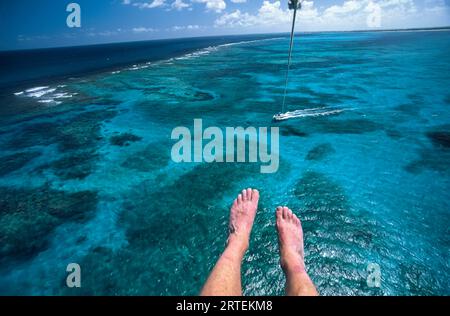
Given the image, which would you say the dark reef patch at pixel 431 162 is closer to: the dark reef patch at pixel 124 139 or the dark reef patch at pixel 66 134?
the dark reef patch at pixel 124 139

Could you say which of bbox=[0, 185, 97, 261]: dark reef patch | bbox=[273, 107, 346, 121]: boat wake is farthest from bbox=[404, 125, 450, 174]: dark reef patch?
bbox=[0, 185, 97, 261]: dark reef patch

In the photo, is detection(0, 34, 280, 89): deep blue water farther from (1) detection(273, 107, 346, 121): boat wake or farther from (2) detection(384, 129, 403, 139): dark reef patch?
(2) detection(384, 129, 403, 139): dark reef patch

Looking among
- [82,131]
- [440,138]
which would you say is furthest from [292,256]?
[82,131]

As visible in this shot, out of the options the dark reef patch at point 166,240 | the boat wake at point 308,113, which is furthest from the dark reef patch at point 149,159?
the boat wake at point 308,113

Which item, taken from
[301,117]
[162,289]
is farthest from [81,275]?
[301,117]

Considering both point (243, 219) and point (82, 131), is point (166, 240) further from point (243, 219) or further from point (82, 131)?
point (82, 131)
